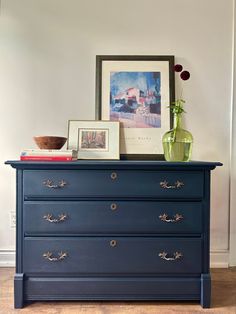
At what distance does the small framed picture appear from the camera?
2094 millimetres

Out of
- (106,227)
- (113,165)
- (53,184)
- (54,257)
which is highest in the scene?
(113,165)

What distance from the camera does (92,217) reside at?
5.86 ft

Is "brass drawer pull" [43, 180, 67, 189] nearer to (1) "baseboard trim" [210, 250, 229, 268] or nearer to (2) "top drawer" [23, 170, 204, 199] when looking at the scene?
(2) "top drawer" [23, 170, 204, 199]

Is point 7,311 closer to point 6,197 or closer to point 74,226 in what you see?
point 74,226

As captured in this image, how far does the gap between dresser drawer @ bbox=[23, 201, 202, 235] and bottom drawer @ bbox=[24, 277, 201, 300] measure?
0.88 ft

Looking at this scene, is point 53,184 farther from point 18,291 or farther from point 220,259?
point 220,259

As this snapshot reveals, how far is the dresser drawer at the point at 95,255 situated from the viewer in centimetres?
179

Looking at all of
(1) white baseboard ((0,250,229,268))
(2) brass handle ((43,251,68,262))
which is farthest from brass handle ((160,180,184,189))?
(1) white baseboard ((0,250,229,268))

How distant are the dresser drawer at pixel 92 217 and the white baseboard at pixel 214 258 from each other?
0.69m

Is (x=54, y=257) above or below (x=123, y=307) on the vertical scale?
above

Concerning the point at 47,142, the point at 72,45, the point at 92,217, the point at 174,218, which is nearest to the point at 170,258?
the point at 174,218

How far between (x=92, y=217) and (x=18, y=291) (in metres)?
0.57

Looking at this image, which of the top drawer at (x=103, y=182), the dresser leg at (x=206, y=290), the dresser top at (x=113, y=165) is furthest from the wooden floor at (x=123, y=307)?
the dresser top at (x=113, y=165)

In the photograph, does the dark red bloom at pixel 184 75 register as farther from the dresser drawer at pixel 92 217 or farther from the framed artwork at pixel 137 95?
the dresser drawer at pixel 92 217
